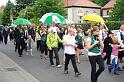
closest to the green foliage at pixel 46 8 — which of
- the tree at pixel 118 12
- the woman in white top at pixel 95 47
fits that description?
the tree at pixel 118 12

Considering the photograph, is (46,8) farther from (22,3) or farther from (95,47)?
(95,47)

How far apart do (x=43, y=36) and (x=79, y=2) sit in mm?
89394

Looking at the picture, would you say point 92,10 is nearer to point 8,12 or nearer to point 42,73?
point 8,12

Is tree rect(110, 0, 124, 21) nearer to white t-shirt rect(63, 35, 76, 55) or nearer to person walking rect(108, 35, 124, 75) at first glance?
person walking rect(108, 35, 124, 75)

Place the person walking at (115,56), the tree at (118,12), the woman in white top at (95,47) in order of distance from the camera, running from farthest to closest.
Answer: the tree at (118,12)
the person walking at (115,56)
the woman in white top at (95,47)

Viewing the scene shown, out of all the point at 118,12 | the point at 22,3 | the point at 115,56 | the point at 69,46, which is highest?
the point at 22,3

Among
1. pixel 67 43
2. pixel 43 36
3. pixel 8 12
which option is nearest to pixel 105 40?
pixel 67 43

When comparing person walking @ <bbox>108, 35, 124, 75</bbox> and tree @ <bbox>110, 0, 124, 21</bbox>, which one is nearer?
person walking @ <bbox>108, 35, 124, 75</bbox>

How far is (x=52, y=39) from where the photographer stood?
14.9 metres

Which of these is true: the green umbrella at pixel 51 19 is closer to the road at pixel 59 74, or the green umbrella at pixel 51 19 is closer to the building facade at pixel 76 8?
the road at pixel 59 74

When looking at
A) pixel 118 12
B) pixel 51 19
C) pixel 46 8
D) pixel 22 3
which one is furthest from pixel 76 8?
pixel 51 19

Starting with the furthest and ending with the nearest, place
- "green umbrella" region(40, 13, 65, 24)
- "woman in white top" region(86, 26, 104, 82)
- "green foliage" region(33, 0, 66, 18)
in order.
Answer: "green foliage" region(33, 0, 66, 18)
"green umbrella" region(40, 13, 65, 24)
"woman in white top" region(86, 26, 104, 82)

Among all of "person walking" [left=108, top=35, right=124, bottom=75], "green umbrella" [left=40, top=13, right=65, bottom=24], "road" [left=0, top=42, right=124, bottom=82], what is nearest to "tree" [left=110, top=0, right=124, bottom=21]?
"green umbrella" [left=40, top=13, right=65, bottom=24]

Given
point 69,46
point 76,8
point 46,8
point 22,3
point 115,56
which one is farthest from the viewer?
point 22,3
